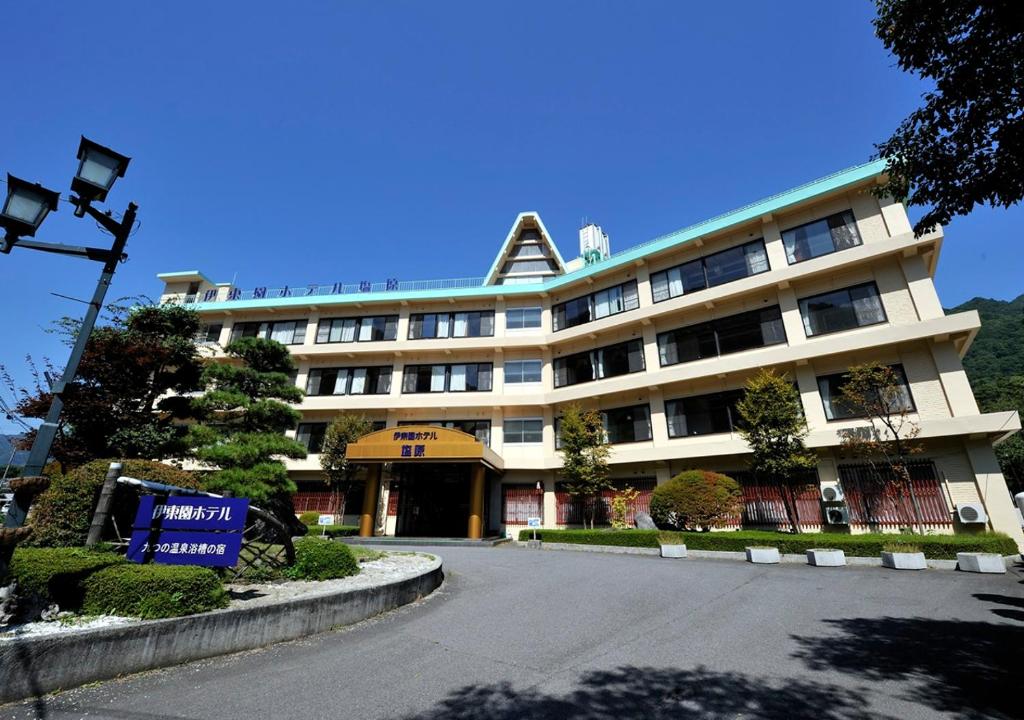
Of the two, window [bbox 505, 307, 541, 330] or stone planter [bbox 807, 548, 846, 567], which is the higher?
window [bbox 505, 307, 541, 330]

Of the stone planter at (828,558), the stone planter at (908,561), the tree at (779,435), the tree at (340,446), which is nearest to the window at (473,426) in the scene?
the tree at (340,446)

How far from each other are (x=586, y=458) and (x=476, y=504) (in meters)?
5.66

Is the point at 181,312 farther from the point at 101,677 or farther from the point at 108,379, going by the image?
the point at 101,677

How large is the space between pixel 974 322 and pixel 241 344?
26094mm

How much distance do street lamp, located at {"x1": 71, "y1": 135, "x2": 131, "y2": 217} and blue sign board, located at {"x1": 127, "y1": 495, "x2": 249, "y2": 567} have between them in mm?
4245

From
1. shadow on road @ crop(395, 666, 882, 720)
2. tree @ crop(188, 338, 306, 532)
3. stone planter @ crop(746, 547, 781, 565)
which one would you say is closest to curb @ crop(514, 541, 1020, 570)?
stone planter @ crop(746, 547, 781, 565)

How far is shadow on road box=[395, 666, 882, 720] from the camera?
3.90m

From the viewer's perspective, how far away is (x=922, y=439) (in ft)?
48.3

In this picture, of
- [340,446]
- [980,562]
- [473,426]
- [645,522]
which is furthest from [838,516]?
[340,446]

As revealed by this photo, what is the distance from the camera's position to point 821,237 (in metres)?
18.5

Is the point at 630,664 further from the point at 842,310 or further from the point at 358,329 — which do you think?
the point at 358,329

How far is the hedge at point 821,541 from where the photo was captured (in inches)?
457

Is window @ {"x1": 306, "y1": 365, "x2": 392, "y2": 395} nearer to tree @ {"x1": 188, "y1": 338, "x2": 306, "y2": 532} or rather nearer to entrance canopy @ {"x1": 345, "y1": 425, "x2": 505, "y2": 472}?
entrance canopy @ {"x1": 345, "y1": 425, "x2": 505, "y2": 472}

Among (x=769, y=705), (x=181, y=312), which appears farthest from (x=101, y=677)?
(x=181, y=312)
